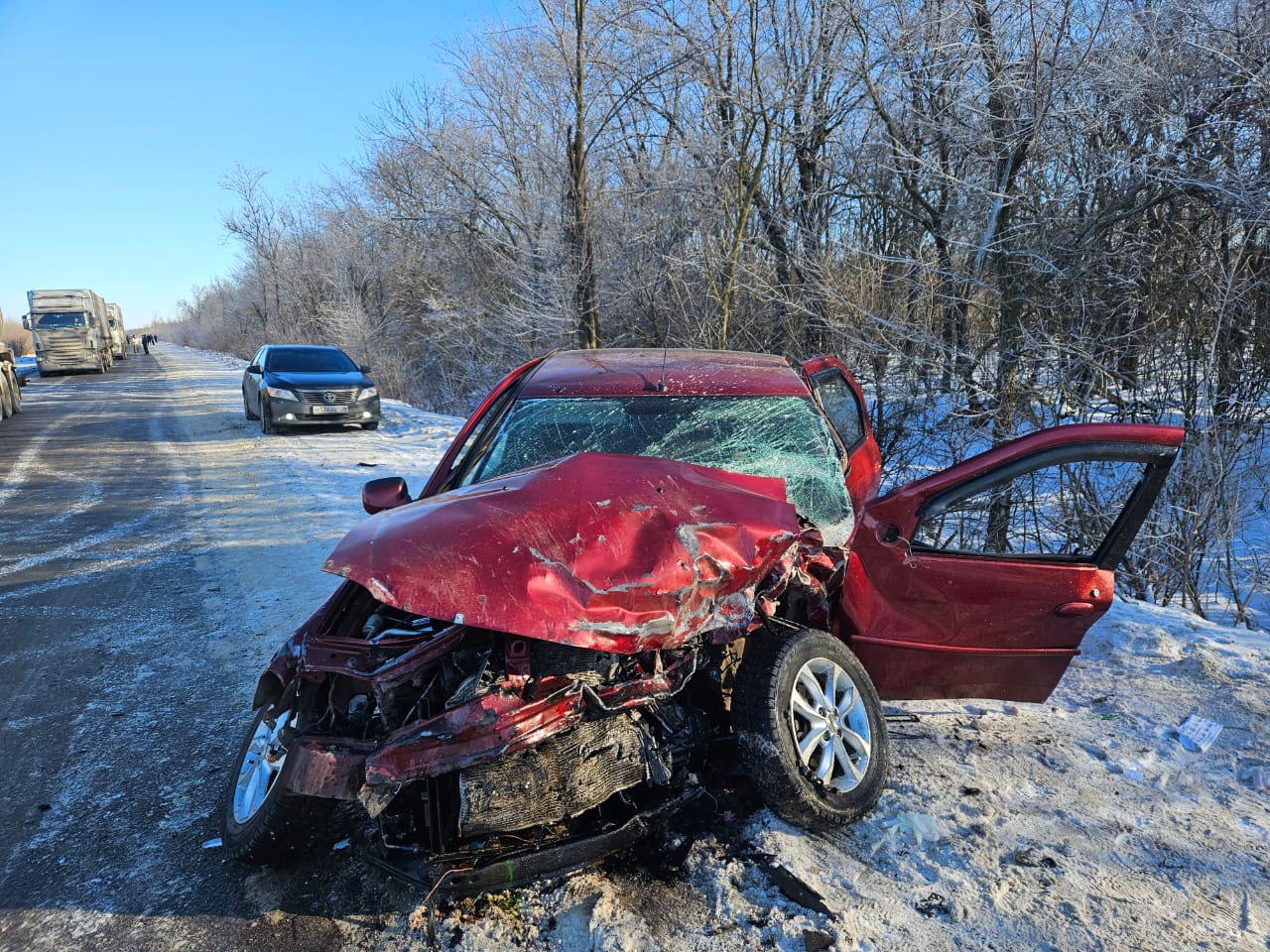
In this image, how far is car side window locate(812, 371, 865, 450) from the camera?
4.75 m

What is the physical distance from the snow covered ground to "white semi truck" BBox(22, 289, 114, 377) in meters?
32.6

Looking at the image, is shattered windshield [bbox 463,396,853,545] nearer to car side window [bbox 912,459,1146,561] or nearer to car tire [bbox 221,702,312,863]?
car tire [bbox 221,702,312,863]

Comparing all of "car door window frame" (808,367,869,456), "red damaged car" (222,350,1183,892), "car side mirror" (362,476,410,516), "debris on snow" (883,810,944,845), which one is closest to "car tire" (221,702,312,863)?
"red damaged car" (222,350,1183,892)

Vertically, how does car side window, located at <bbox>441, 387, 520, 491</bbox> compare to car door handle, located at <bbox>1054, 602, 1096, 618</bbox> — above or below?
above

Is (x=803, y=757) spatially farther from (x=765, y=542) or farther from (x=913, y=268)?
(x=913, y=268)

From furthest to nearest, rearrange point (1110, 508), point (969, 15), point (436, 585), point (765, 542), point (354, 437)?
point (354, 437) < point (969, 15) < point (1110, 508) < point (765, 542) < point (436, 585)

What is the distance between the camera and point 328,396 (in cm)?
1370

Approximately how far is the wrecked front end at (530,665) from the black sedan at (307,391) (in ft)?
39.4

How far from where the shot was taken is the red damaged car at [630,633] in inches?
86.4

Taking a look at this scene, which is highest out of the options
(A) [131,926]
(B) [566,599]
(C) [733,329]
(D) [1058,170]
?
(D) [1058,170]

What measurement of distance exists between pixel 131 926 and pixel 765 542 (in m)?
2.41

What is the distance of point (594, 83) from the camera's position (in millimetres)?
13336

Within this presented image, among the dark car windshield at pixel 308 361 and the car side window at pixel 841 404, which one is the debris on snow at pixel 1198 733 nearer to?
the car side window at pixel 841 404

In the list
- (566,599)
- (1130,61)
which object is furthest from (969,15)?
(566,599)
